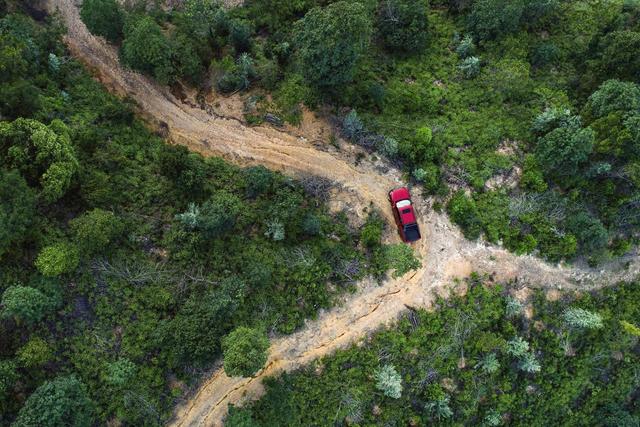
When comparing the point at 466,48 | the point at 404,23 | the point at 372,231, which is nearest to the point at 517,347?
the point at 372,231

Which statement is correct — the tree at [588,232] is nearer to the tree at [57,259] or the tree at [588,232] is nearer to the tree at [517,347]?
the tree at [517,347]

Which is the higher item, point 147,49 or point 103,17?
point 103,17

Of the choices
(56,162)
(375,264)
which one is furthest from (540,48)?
(56,162)

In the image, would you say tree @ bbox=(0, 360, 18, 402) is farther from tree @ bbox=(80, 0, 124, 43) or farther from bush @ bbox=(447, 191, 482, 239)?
bush @ bbox=(447, 191, 482, 239)

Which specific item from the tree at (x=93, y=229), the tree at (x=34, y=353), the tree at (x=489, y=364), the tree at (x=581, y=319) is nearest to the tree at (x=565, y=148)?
the tree at (x=581, y=319)

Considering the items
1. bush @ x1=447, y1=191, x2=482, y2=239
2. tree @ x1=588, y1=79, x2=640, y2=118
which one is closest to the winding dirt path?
bush @ x1=447, y1=191, x2=482, y2=239

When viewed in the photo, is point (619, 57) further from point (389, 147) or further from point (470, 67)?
point (389, 147)

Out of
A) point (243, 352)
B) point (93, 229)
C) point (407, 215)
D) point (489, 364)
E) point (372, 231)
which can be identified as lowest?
point (489, 364)
